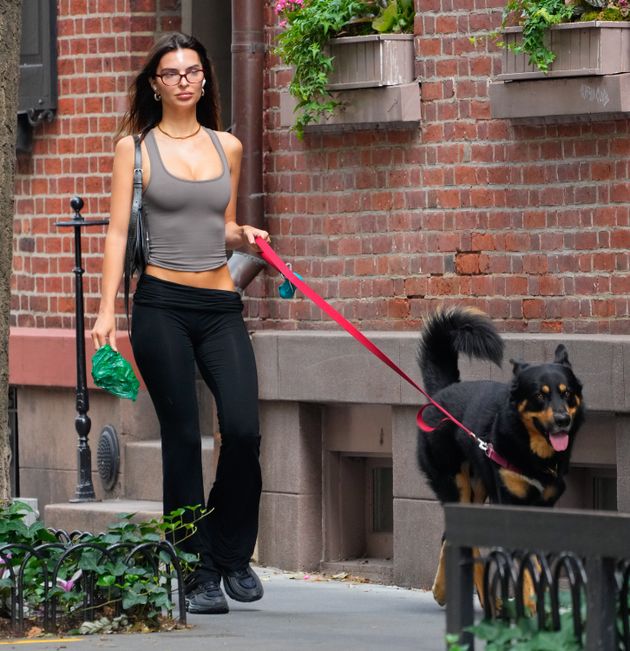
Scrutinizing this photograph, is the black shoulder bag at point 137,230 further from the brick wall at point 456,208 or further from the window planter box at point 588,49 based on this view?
the brick wall at point 456,208

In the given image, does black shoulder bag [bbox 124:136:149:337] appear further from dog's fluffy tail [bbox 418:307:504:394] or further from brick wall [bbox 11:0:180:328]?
brick wall [bbox 11:0:180:328]

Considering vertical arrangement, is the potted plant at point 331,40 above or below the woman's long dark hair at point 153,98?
above

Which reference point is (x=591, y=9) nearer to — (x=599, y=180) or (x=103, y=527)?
(x=599, y=180)

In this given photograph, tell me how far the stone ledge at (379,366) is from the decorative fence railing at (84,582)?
2.16 meters

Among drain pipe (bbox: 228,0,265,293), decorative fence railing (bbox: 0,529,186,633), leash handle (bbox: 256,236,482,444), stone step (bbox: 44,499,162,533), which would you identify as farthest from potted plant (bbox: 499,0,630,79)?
stone step (bbox: 44,499,162,533)

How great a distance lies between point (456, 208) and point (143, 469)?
2713 millimetres

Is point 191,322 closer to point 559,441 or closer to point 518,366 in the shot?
point 518,366

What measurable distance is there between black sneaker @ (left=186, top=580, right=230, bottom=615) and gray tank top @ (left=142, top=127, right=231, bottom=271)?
1187mm

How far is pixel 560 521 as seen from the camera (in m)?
4.45

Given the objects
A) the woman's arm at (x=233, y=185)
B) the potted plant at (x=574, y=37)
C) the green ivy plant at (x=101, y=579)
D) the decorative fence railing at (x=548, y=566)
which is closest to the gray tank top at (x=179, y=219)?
the woman's arm at (x=233, y=185)

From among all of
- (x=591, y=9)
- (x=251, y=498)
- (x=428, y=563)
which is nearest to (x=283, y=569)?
(x=428, y=563)

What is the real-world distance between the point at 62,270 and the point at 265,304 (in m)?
1.85

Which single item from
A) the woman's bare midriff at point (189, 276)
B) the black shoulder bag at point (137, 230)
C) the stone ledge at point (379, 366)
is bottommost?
the stone ledge at point (379, 366)

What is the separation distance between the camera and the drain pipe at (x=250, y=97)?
9.98 m
